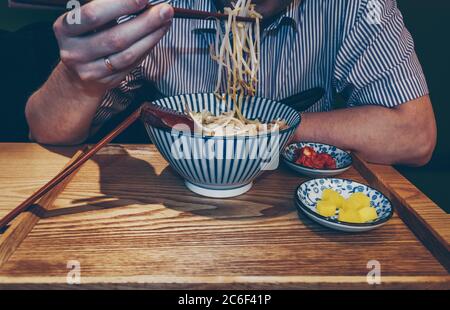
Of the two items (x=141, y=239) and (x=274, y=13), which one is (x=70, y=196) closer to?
(x=141, y=239)

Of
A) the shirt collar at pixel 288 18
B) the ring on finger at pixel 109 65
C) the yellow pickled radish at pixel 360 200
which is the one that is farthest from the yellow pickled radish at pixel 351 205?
the shirt collar at pixel 288 18

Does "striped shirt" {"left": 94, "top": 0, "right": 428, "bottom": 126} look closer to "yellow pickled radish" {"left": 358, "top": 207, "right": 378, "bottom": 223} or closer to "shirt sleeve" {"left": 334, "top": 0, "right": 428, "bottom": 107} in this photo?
"shirt sleeve" {"left": 334, "top": 0, "right": 428, "bottom": 107}

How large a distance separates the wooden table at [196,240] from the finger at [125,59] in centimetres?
33

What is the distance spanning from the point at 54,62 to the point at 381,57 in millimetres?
1757

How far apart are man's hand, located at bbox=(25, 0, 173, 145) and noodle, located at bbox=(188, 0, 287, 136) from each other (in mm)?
287

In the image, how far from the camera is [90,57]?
1.20 meters

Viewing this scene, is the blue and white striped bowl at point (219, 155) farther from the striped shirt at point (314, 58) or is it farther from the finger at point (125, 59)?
the striped shirt at point (314, 58)

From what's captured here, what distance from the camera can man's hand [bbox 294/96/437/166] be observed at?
1621 mm

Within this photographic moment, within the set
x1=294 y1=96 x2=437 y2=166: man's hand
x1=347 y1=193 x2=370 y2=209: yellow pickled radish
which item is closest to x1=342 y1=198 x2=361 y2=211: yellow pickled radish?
x1=347 y1=193 x2=370 y2=209: yellow pickled radish

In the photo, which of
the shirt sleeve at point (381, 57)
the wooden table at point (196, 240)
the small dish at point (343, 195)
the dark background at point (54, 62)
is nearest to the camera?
the wooden table at point (196, 240)

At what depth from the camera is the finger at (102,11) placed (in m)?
1.03

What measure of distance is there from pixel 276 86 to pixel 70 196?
118 centimetres

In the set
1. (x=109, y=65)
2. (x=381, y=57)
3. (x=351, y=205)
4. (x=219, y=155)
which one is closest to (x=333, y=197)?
(x=351, y=205)
